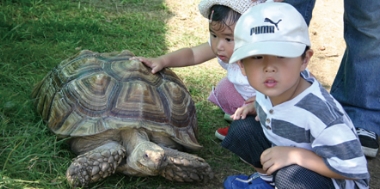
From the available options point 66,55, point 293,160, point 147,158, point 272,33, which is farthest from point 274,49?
point 66,55

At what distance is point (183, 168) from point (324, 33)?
3.41 m

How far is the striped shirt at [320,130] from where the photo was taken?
2080 mm

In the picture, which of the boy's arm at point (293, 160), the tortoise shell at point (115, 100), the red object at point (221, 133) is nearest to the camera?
the boy's arm at point (293, 160)

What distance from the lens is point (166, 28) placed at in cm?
532

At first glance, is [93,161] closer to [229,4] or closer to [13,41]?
[229,4]

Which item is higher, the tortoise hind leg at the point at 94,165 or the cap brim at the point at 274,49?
the cap brim at the point at 274,49

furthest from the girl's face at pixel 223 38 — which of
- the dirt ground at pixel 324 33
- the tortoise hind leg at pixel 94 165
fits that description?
the dirt ground at pixel 324 33

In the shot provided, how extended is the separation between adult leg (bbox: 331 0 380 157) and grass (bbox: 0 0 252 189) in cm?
86

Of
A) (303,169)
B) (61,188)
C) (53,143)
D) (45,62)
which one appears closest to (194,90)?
(45,62)

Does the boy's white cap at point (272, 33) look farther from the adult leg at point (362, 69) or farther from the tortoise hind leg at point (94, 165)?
the adult leg at point (362, 69)

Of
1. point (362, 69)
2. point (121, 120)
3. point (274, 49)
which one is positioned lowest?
point (121, 120)

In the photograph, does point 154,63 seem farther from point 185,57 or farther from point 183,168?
point 183,168

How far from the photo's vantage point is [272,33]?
2.06m

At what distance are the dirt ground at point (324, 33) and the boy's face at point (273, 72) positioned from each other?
2528 mm
